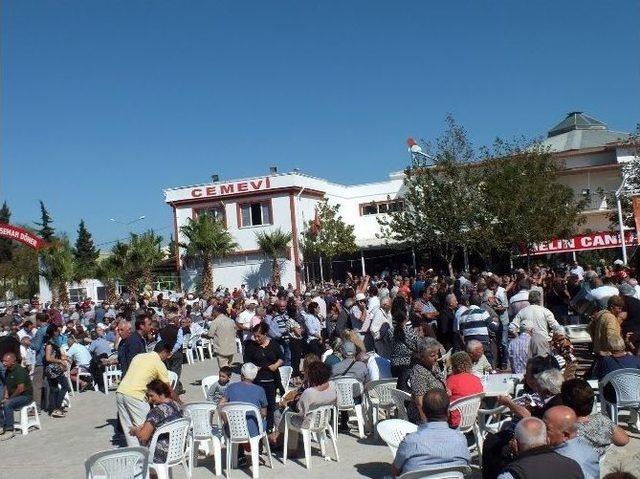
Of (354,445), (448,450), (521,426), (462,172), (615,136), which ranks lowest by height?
(354,445)

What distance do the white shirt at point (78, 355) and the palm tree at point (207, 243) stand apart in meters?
19.5

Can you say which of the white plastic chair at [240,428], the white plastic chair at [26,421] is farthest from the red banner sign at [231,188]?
the white plastic chair at [240,428]

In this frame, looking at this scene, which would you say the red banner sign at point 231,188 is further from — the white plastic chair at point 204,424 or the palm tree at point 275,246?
the white plastic chair at point 204,424

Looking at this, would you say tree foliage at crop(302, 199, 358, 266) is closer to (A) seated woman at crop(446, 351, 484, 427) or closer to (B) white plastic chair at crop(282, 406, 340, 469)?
(B) white plastic chair at crop(282, 406, 340, 469)

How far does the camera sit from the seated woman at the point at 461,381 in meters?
7.44

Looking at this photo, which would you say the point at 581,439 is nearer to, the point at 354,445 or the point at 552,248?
the point at 354,445

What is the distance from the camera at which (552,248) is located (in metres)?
30.6

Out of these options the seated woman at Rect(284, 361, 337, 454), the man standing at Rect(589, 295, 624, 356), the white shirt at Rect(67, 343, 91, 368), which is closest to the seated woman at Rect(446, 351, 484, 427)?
the seated woman at Rect(284, 361, 337, 454)

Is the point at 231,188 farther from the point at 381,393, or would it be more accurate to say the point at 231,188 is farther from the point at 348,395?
the point at 381,393

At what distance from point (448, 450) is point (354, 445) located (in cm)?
373

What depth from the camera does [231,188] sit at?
3775 centimetres

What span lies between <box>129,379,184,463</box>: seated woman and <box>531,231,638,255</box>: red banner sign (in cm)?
2502

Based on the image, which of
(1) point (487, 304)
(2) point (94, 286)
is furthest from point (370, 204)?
(1) point (487, 304)

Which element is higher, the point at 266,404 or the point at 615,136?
the point at 615,136
